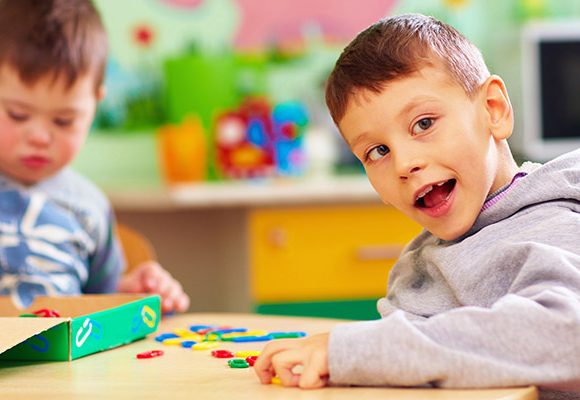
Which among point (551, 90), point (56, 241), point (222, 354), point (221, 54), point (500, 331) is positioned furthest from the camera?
point (221, 54)

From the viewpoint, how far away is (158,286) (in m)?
1.54

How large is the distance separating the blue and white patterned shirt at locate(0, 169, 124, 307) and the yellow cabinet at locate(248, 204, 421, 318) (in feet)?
3.84

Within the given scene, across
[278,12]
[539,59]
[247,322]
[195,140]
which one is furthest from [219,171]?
[247,322]

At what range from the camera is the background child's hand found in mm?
1485

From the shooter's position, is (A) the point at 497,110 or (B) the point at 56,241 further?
(B) the point at 56,241

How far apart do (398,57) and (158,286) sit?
2.15 feet

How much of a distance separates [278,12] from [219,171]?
62 cm

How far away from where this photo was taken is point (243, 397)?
875 millimetres

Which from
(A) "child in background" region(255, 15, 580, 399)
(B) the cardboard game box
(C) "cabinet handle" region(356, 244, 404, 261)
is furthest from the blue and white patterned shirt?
(C) "cabinet handle" region(356, 244, 404, 261)

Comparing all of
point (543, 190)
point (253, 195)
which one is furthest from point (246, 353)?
point (253, 195)

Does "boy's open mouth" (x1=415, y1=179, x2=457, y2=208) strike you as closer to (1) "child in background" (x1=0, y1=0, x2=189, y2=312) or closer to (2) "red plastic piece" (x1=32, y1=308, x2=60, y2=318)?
(2) "red plastic piece" (x1=32, y1=308, x2=60, y2=318)

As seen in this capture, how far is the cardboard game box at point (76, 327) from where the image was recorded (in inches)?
41.1

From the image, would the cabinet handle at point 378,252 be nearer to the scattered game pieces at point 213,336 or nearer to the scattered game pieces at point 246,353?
the scattered game pieces at point 213,336

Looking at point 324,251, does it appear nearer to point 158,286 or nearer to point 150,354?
point 158,286
